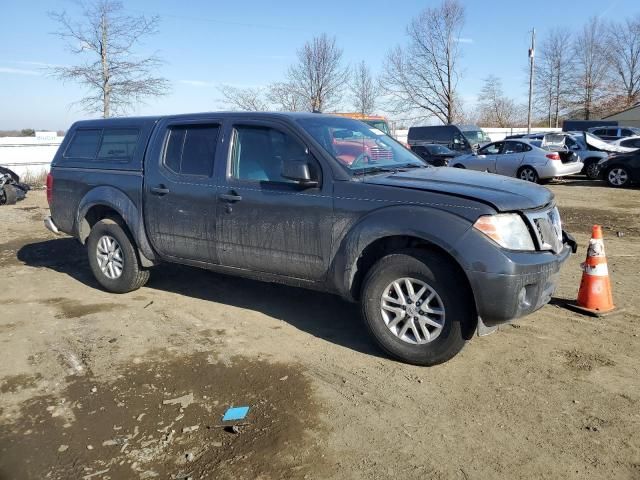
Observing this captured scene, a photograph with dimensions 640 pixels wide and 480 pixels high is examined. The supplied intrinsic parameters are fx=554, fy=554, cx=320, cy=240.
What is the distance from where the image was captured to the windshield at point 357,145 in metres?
4.48

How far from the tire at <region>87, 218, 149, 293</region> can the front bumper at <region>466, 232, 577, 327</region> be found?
3.61 meters

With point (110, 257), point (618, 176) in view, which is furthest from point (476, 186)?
point (618, 176)

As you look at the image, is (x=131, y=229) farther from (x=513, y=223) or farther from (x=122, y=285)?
(x=513, y=223)

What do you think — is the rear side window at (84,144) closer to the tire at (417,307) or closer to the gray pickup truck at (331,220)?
the gray pickup truck at (331,220)

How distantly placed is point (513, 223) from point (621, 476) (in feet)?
5.34

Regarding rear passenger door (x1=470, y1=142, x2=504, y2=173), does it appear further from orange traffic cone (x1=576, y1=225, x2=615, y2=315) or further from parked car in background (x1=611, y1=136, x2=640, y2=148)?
orange traffic cone (x1=576, y1=225, x2=615, y2=315)

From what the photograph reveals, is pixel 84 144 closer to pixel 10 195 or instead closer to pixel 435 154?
pixel 10 195

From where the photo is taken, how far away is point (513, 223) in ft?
12.2

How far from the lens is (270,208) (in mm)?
4559

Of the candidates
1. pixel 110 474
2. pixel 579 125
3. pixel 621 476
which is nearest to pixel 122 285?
pixel 110 474

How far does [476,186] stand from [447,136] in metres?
25.2

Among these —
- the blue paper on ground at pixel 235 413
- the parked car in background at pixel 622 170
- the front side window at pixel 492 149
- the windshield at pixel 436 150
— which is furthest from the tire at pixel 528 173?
the blue paper on ground at pixel 235 413

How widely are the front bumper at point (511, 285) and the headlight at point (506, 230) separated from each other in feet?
0.22

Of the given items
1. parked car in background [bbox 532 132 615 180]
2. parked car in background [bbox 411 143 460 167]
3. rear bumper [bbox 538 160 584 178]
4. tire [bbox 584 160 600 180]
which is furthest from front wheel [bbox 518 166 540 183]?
parked car in background [bbox 411 143 460 167]
